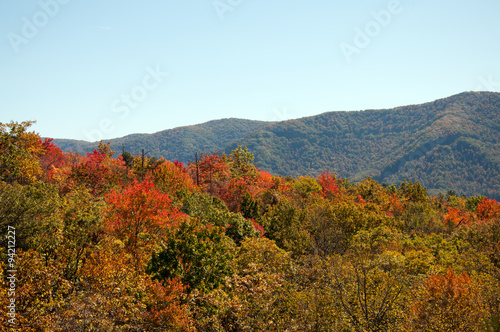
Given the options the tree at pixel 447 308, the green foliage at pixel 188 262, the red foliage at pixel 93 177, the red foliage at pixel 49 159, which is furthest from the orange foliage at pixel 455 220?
the red foliage at pixel 49 159

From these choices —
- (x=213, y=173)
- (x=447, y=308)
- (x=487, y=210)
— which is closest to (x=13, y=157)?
(x=447, y=308)

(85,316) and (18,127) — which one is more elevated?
(18,127)

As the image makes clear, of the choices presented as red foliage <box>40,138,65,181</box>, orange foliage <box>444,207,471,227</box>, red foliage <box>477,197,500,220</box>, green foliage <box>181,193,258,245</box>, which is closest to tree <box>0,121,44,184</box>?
green foliage <box>181,193,258,245</box>

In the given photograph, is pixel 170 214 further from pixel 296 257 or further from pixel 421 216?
pixel 421 216

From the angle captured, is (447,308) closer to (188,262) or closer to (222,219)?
(188,262)

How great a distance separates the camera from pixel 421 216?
5775cm

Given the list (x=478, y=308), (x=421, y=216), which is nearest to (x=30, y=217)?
(x=478, y=308)

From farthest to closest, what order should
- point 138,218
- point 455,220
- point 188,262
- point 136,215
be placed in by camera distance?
1. point 455,220
2. point 138,218
3. point 136,215
4. point 188,262

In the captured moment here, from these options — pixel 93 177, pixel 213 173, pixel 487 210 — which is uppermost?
pixel 93 177

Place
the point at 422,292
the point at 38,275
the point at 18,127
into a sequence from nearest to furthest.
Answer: the point at 38,275 → the point at 422,292 → the point at 18,127

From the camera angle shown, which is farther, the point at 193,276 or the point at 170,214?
the point at 170,214

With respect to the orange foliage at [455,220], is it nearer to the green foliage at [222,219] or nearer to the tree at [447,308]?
the green foliage at [222,219]

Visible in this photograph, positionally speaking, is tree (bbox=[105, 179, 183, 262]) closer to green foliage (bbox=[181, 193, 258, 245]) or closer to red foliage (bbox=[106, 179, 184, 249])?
A: red foliage (bbox=[106, 179, 184, 249])

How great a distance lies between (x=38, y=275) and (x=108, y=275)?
279 cm
